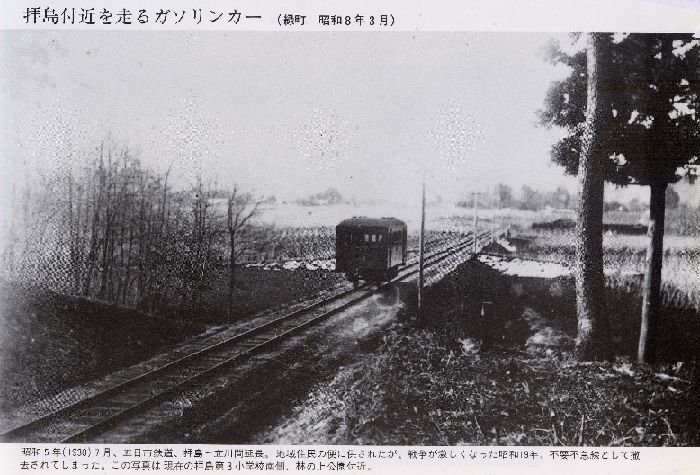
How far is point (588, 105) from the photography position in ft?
11.1

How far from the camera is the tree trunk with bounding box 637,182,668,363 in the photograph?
3.36 m

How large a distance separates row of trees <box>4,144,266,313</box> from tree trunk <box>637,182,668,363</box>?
2.97m

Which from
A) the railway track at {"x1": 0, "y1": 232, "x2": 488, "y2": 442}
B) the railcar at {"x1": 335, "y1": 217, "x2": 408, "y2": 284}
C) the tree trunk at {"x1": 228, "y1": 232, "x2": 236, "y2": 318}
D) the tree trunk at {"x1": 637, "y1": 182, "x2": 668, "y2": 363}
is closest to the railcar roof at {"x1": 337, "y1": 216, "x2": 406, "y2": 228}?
the railcar at {"x1": 335, "y1": 217, "x2": 408, "y2": 284}

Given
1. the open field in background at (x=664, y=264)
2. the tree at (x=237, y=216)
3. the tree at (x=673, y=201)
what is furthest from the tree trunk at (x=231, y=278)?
the tree at (x=673, y=201)

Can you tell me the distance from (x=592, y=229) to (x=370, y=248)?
5.54 ft

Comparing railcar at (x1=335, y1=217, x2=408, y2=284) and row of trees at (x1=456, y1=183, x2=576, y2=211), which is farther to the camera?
railcar at (x1=335, y1=217, x2=408, y2=284)

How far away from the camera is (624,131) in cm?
336

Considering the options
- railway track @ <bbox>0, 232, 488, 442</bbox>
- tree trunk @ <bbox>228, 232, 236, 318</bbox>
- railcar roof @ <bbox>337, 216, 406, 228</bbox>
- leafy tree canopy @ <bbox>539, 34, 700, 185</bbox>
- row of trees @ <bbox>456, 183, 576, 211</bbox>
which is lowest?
railway track @ <bbox>0, 232, 488, 442</bbox>

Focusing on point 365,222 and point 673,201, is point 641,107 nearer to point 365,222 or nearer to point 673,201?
point 673,201

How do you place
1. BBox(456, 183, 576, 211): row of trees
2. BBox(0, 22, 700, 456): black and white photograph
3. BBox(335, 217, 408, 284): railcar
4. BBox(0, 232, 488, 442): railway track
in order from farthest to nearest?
BBox(335, 217, 408, 284): railcar
BBox(456, 183, 576, 211): row of trees
BBox(0, 22, 700, 456): black and white photograph
BBox(0, 232, 488, 442): railway track

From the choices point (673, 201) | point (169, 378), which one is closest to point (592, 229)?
point (673, 201)

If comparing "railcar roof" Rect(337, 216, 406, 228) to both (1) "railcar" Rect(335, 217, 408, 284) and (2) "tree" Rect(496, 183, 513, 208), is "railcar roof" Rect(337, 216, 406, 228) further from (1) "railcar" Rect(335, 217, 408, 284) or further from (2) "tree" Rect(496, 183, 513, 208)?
(2) "tree" Rect(496, 183, 513, 208)

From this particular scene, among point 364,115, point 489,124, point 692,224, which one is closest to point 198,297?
point 364,115

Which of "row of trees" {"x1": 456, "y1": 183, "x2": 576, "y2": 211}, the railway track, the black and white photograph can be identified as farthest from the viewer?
"row of trees" {"x1": 456, "y1": 183, "x2": 576, "y2": 211}
